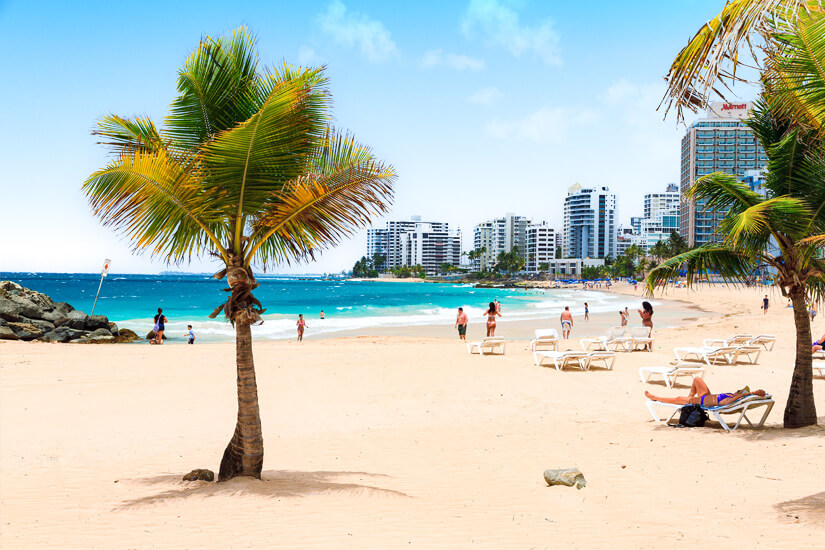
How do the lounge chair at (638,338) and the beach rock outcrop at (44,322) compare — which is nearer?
the lounge chair at (638,338)

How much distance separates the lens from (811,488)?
5527mm

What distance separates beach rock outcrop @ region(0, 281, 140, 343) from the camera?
23.1 m

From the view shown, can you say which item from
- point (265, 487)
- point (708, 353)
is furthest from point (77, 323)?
point (708, 353)

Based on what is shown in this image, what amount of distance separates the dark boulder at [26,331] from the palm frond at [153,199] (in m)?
21.5

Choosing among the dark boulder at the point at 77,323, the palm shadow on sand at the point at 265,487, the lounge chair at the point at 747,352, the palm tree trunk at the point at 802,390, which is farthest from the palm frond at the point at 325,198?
the dark boulder at the point at 77,323

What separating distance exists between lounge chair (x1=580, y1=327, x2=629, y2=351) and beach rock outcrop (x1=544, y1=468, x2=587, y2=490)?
10.7 meters

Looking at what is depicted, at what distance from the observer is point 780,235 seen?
7473mm

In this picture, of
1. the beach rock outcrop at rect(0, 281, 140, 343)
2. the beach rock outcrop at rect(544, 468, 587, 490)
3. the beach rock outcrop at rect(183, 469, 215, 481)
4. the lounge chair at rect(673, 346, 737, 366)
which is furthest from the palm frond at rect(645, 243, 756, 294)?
the beach rock outcrop at rect(0, 281, 140, 343)

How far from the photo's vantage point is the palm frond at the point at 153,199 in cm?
535

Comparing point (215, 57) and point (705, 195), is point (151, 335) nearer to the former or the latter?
point (215, 57)

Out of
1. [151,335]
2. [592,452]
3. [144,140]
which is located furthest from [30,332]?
[592,452]

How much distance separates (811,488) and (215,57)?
25.6 ft

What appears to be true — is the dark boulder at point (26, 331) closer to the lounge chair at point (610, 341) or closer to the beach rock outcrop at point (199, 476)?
the beach rock outcrop at point (199, 476)

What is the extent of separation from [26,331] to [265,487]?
74.3 feet
